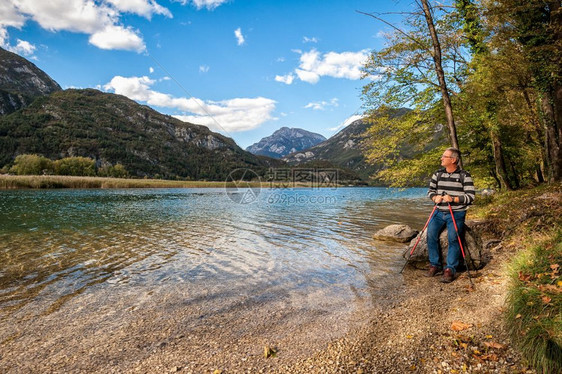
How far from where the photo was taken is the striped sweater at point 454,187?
7221 millimetres

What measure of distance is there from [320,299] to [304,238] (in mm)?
8886

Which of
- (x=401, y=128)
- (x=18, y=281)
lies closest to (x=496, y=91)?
(x=401, y=128)

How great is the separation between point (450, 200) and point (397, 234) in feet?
25.3

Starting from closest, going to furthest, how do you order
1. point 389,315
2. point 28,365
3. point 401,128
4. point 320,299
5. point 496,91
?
point 28,365
point 389,315
point 320,299
point 496,91
point 401,128

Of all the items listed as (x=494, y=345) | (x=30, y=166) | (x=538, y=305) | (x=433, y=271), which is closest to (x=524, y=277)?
(x=538, y=305)

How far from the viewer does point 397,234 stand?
1452 centimetres

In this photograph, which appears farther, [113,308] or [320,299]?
[320,299]

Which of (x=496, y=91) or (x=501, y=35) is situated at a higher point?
(x=501, y=35)

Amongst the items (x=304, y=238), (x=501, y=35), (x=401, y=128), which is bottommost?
(x=304, y=238)

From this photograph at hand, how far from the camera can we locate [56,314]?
6.17m

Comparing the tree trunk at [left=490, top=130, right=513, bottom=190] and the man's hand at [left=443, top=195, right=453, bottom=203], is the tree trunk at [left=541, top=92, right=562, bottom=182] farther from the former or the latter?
the man's hand at [left=443, top=195, right=453, bottom=203]

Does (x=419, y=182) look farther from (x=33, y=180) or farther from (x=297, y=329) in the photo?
(x=33, y=180)

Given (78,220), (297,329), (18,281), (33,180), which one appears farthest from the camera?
(33,180)

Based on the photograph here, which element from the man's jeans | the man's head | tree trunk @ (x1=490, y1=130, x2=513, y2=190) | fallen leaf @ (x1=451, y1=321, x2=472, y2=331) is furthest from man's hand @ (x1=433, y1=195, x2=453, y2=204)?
tree trunk @ (x1=490, y1=130, x2=513, y2=190)
